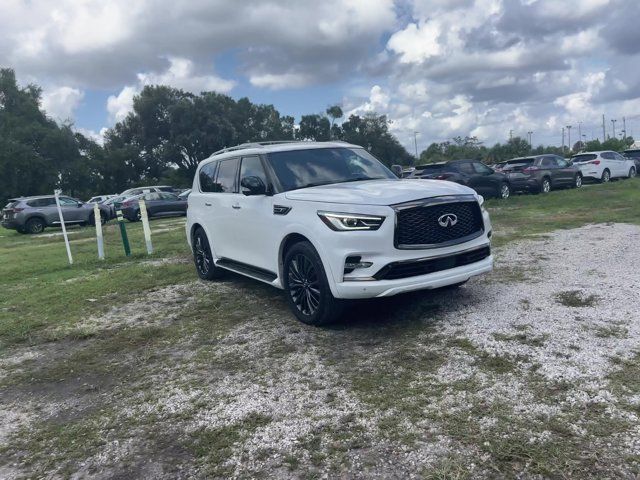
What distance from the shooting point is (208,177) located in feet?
25.8

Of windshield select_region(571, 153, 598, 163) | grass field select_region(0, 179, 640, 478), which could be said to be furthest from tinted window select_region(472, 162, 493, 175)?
grass field select_region(0, 179, 640, 478)

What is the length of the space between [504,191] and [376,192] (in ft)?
52.3

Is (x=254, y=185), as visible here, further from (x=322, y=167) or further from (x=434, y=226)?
(x=434, y=226)

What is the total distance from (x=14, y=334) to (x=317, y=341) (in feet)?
11.9

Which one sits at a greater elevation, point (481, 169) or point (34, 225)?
point (481, 169)

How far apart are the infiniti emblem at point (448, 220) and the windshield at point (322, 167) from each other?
4.68 ft

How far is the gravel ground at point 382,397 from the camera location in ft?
9.64

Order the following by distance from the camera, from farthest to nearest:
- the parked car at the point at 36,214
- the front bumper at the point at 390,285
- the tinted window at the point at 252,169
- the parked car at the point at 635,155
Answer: the parked car at the point at 635,155
the parked car at the point at 36,214
the tinted window at the point at 252,169
the front bumper at the point at 390,285

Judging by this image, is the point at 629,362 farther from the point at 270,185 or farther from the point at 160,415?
the point at 270,185

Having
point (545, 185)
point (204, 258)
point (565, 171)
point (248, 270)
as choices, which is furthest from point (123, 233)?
point (565, 171)

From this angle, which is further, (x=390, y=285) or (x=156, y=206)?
(x=156, y=206)

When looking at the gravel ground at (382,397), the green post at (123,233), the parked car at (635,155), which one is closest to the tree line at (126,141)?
the parked car at (635,155)

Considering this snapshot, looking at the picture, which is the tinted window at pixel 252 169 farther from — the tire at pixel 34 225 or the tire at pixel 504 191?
the tire at pixel 34 225

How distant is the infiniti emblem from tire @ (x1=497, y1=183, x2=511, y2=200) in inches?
599
